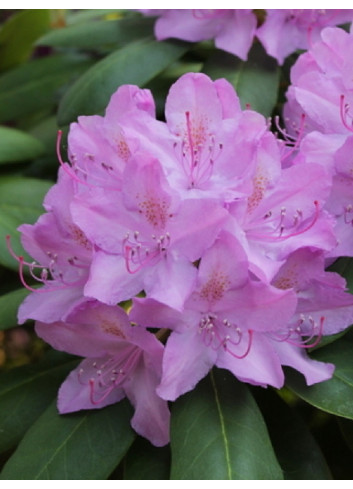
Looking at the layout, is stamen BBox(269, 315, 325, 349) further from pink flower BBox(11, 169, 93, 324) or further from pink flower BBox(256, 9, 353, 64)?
pink flower BBox(256, 9, 353, 64)

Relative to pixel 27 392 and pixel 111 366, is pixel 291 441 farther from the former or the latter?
pixel 27 392

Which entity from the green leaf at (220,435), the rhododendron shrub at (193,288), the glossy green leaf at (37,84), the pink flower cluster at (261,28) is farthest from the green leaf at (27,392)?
the glossy green leaf at (37,84)

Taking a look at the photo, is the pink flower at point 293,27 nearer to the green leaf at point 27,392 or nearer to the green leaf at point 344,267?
the green leaf at point 344,267

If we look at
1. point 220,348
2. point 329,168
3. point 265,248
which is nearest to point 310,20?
point 329,168

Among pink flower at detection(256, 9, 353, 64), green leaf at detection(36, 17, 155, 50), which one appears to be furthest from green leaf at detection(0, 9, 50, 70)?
pink flower at detection(256, 9, 353, 64)

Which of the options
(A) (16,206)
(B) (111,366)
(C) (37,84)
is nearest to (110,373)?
(B) (111,366)
